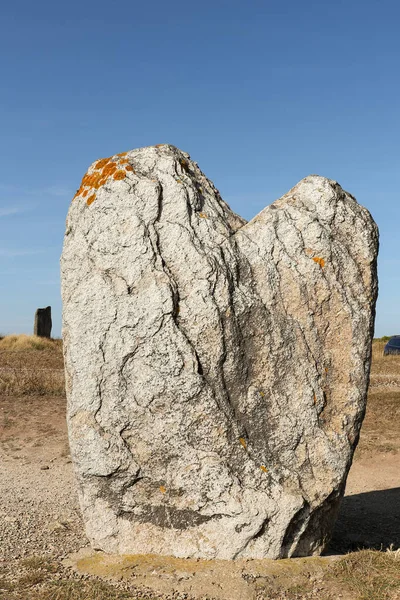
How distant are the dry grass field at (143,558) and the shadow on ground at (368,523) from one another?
14mm

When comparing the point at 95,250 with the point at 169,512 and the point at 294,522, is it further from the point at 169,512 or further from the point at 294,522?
the point at 294,522

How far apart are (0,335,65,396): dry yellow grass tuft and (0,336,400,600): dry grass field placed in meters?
0.13

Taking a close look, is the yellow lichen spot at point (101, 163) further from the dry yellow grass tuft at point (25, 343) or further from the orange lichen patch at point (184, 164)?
the dry yellow grass tuft at point (25, 343)

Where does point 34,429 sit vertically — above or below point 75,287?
below

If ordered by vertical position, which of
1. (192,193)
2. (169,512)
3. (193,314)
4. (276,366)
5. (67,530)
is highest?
(192,193)

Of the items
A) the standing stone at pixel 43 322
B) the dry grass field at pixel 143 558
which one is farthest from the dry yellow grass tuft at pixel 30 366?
the standing stone at pixel 43 322

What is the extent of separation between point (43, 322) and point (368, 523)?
837 inches

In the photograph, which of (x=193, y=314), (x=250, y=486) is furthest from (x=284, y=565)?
(x=193, y=314)

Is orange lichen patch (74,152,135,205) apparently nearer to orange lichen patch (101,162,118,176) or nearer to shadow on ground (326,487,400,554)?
orange lichen patch (101,162,118,176)

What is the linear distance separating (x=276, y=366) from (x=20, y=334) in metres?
22.0

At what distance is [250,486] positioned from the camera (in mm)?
5461

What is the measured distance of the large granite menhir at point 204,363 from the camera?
5.39m

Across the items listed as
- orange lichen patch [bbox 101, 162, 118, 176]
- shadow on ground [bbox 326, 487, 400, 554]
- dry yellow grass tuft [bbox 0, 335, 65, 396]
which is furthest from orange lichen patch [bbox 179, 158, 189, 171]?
dry yellow grass tuft [bbox 0, 335, 65, 396]

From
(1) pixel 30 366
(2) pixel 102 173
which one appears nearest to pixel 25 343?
(1) pixel 30 366
